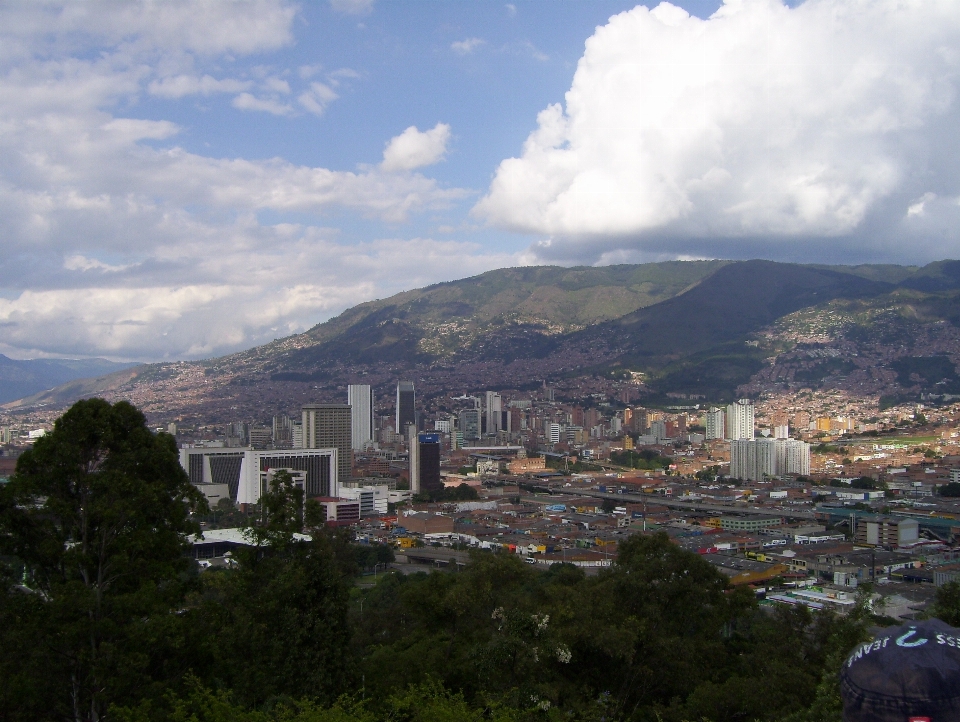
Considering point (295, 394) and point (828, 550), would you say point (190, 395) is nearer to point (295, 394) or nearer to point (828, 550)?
point (295, 394)

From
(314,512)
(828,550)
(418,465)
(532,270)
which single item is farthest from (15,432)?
(532,270)

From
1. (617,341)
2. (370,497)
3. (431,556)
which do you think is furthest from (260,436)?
(617,341)

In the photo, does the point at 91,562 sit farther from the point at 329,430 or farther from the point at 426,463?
the point at 329,430

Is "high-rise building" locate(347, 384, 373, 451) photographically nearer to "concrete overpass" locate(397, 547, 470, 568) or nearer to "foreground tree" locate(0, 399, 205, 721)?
"concrete overpass" locate(397, 547, 470, 568)

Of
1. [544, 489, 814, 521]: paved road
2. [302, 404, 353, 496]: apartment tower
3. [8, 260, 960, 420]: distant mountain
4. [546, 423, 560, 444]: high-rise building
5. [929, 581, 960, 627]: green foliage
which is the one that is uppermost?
[8, 260, 960, 420]: distant mountain

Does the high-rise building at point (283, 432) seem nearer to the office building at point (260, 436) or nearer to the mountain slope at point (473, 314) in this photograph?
the office building at point (260, 436)

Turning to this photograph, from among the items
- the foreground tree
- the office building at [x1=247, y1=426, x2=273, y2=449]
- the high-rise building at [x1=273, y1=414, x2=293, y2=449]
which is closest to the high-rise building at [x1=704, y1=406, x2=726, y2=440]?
the high-rise building at [x1=273, y1=414, x2=293, y2=449]

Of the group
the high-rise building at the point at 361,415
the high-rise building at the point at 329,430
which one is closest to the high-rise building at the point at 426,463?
the high-rise building at the point at 329,430
